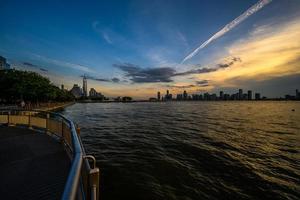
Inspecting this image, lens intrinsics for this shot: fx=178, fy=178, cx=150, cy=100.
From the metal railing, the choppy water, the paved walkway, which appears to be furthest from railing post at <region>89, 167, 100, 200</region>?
the choppy water

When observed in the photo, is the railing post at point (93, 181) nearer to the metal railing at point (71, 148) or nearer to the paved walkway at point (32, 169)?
the metal railing at point (71, 148)

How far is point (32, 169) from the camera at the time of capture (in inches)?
223

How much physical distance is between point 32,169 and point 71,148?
1.27 m

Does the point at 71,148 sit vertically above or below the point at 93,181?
below

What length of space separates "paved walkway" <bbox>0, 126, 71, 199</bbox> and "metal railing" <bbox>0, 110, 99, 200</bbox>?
22.5 inches

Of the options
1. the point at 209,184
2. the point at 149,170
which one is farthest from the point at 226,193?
the point at 149,170

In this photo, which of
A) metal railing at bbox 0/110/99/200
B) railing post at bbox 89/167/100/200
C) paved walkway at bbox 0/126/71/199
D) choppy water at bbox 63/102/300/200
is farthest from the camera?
choppy water at bbox 63/102/300/200

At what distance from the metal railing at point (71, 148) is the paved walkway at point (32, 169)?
0.57m

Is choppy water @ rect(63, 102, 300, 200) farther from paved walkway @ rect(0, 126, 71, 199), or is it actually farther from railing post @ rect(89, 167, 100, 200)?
railing post @ rect(89, 167, 100, 200)

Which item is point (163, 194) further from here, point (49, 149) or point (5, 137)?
point (5, 137)

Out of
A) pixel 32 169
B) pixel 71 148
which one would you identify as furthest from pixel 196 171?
pixel 32 169

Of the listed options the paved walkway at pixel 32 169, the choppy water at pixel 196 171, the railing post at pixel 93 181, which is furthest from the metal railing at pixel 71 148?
the choppy water at pixel 196 171

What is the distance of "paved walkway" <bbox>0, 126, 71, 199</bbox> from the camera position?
450cm

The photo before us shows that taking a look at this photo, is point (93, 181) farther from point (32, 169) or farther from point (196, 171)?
point (196, 171)
